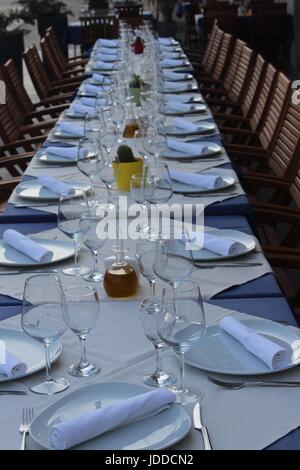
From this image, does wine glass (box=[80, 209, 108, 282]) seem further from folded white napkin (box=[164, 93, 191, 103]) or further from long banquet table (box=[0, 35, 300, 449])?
folded white napkin (box=[164, 93, 191, 103])

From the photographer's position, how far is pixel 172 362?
73.7 inches

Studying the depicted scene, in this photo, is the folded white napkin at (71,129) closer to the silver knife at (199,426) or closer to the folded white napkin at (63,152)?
the folded white napkin at (63,152)

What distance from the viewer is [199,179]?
3.21 metres

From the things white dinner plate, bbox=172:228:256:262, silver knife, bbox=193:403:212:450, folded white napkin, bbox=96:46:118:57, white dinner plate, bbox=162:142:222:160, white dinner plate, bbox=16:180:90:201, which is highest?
silver knife, bbox=193:403:212:450

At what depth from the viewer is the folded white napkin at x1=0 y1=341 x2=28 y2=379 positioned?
70.6 inches

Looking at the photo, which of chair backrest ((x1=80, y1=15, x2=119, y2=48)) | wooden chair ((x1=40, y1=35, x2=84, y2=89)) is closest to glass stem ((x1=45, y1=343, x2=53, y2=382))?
wooden chair ((x1=40, y1=35, x2=84, y2=89))

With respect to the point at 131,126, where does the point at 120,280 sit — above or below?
above

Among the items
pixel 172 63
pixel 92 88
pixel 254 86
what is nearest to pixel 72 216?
pixel 92 88

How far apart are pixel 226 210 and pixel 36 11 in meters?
11.6

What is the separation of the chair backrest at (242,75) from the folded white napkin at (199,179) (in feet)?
10.8

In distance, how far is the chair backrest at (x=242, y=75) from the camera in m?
6.41

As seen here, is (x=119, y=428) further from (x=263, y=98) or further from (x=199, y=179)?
(x=263, y=98)

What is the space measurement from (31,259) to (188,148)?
1.44 metres

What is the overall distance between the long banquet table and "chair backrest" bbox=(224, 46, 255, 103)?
424cm
